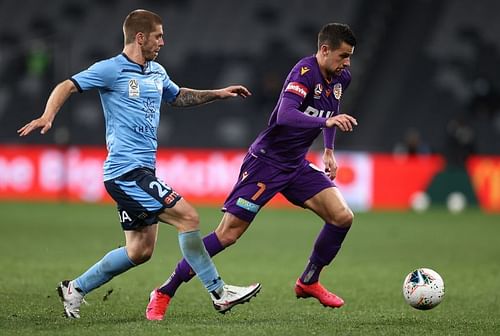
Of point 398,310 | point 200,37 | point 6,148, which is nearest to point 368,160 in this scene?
point 6,148

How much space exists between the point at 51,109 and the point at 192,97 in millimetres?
1499

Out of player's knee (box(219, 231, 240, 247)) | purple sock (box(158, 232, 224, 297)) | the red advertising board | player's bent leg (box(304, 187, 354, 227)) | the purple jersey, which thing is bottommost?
the red advertising board

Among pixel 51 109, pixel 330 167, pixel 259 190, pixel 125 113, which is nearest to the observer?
pixel 51 109

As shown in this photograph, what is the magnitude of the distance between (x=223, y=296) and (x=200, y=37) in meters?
24.4

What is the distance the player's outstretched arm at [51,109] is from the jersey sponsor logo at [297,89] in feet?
5.33

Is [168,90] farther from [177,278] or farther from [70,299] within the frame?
[70,299]

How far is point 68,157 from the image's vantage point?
75.9 ft

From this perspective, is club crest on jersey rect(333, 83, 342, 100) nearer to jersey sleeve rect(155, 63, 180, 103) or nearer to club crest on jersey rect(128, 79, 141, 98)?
jersey sleeve rect(155, 63, 180, 103)

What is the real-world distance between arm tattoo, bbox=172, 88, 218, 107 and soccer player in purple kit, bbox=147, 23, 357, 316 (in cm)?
53

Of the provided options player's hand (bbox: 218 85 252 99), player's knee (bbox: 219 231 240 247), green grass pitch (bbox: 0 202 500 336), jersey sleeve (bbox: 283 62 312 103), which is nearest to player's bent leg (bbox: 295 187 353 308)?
green grass pitch (bbox: 0 202 500 336)

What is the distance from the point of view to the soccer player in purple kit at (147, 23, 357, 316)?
24.7ft

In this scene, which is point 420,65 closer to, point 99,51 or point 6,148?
point 99,51

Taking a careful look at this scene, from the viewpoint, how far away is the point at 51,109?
6574 millimetres

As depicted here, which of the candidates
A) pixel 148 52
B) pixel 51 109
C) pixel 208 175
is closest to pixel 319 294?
pixel 148 52
